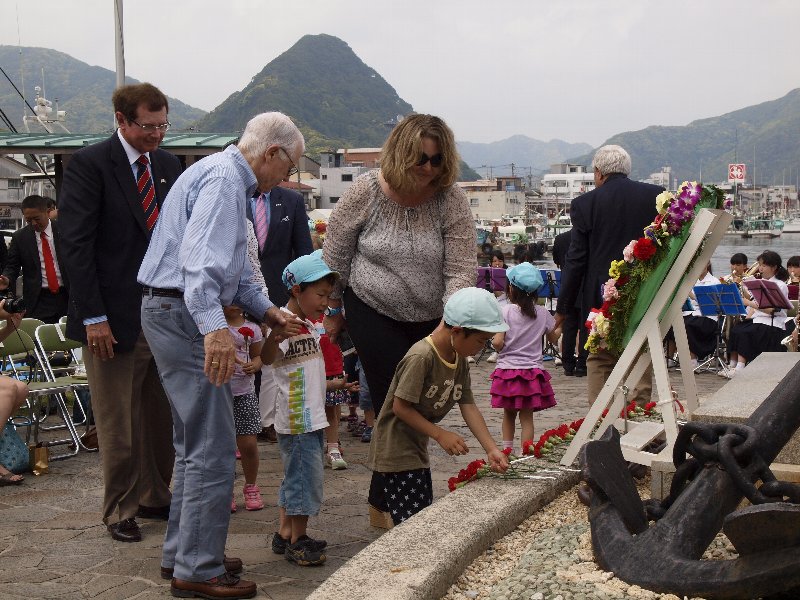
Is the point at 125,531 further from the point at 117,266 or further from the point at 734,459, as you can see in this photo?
the point at 734,459

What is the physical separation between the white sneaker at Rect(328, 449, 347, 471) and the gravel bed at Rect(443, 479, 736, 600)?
2.48 metres

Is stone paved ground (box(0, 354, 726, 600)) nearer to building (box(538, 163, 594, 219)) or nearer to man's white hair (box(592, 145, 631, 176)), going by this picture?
man's white hair (box(592, 145, 631, 176))

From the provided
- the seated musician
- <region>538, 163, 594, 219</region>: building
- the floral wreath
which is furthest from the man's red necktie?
<region>538, 163, 594, 219</region>: building

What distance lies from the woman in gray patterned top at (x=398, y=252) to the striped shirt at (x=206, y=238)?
75 cm

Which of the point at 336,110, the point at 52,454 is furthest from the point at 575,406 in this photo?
the point at 336,110

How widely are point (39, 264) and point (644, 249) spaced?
5.80 metres

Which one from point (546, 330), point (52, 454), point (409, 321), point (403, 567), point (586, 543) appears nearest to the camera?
point (403, 567)

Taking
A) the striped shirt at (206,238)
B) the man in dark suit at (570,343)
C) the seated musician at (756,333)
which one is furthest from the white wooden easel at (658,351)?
the seated musician at (756,333)

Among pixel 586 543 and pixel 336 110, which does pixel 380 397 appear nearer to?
pixel 586 543

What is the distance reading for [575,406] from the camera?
9719 mm

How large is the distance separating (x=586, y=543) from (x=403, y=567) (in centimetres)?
84

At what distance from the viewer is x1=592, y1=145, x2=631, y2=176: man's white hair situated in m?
6.42

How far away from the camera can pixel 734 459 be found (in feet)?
9.76

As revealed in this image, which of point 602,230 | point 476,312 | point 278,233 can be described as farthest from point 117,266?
point 602,230
